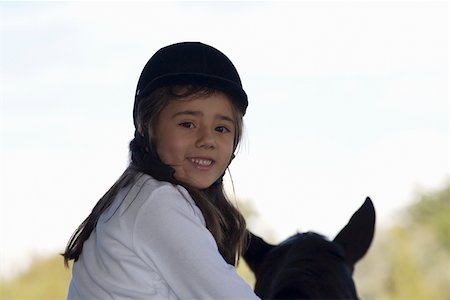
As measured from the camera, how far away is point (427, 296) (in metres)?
17.0

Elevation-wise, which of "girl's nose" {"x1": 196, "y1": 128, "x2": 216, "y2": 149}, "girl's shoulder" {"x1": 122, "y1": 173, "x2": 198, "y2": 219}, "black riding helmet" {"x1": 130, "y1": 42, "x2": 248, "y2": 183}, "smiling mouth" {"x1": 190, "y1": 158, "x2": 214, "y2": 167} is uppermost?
"black riding helmet" {"x1": 130, "y1": 42, "x2": 248, "y2": 183}

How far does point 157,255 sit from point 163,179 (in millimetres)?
286

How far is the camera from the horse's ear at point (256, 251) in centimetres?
340

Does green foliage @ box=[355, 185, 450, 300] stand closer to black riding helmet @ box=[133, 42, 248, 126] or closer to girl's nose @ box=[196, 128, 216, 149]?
black riding helmet @ box=[133, 42, 248, 126]

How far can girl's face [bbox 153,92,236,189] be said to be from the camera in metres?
2.59

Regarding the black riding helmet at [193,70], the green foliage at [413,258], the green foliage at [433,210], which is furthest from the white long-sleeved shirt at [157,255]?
the green foliage at [433,210]

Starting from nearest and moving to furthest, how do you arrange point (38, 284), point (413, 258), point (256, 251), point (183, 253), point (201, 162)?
point (183, 253) → point (201, 162) → point (256, 251) → point (38, 284) → point (413, 258)

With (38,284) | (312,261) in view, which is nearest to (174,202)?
(312,261)

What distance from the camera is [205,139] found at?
8.49 ft

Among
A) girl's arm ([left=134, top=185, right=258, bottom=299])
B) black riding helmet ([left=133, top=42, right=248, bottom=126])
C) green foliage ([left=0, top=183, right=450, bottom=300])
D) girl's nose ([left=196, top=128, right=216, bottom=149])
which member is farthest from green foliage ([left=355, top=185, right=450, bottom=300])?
girl's arm ([left=134, top=185, right=258, bottom=299])

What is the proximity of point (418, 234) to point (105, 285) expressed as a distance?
20.0m

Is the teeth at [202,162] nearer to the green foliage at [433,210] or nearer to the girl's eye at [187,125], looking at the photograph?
the girl's eye at [187,125]

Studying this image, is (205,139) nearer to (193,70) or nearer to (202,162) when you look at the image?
(202,162)

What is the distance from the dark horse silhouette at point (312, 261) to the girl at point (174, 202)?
0.20 meters
